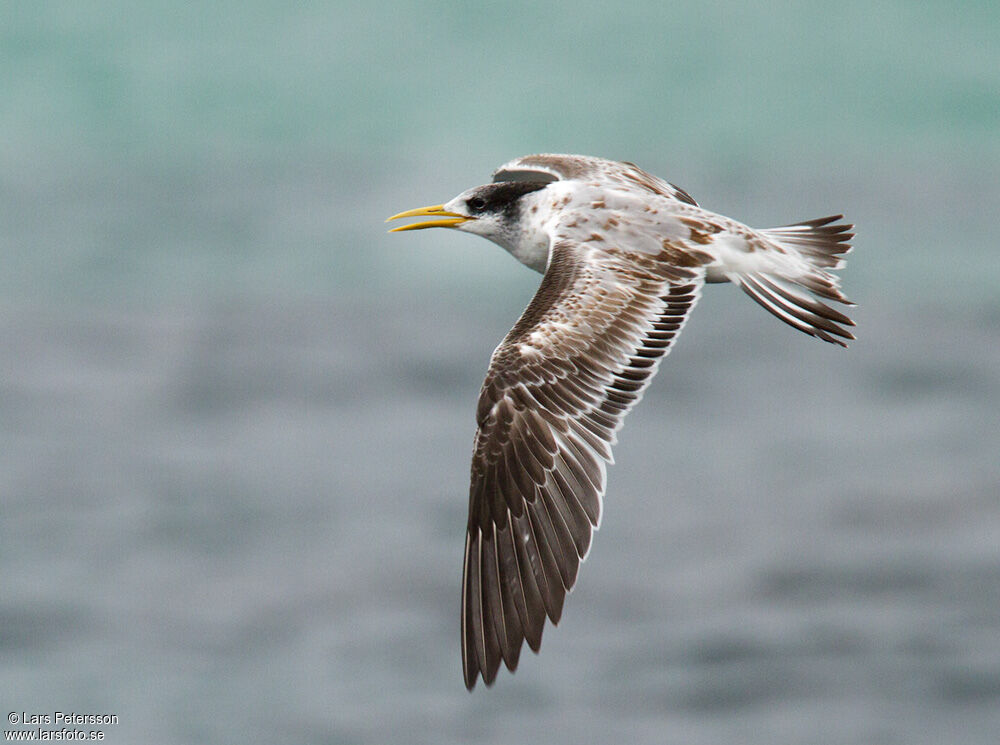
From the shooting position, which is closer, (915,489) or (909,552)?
(915,489)

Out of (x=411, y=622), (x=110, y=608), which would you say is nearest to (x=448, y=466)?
(x=411, y=622)

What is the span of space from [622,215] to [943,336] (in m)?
144

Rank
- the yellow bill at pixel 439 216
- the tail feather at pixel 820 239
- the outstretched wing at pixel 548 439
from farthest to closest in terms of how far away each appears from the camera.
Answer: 1. the yellow bill at pixel 439 216
2. the tail feather at pixel 820 239
3. the outstretched wing at pixel 548 439

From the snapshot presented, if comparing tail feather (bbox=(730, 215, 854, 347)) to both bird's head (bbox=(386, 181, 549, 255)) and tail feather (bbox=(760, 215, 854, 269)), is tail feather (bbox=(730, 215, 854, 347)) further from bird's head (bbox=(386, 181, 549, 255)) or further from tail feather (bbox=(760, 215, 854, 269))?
bird's head (bbox=(386, 181, 549, 255))

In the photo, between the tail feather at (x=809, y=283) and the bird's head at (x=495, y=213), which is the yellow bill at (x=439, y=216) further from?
the tail feather at (x=809, y=283)

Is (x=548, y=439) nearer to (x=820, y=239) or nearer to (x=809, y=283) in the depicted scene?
Answer: (x=809, y=283)

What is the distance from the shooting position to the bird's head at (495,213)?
17859 millimetres

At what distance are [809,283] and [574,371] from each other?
8.70 feet

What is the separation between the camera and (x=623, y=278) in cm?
1591

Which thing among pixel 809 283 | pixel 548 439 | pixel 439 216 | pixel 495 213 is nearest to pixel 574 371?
pixel 548 439

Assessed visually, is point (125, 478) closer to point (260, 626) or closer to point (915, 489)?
point (260, 626)

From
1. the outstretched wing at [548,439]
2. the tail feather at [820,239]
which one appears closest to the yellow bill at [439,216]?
the outstretched wing at [548,439]

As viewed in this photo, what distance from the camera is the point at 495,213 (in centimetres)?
1822

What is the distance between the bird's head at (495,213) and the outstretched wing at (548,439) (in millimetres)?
2161
